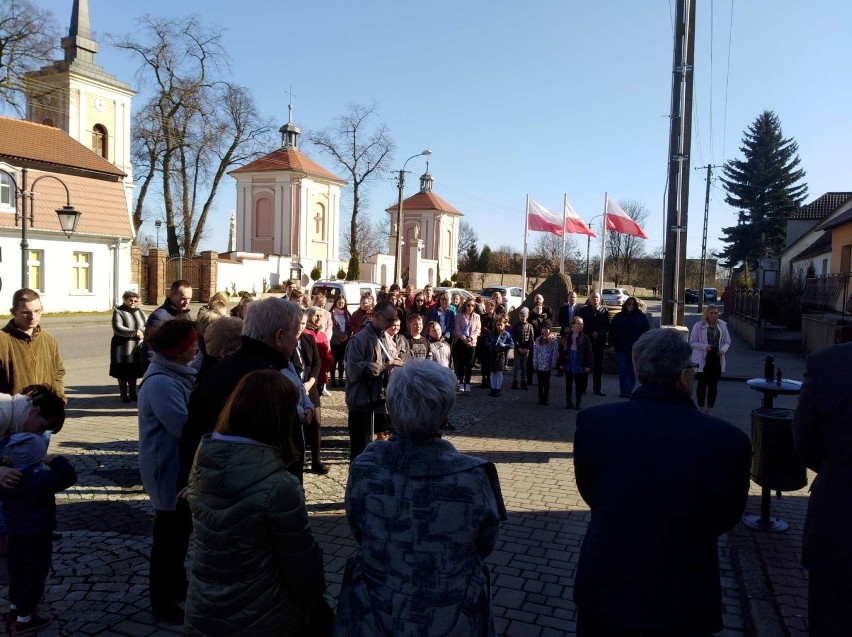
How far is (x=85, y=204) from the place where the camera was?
111 ft

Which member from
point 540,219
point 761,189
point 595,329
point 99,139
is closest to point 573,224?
point 540,219

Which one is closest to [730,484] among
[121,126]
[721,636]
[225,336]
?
[721,636]

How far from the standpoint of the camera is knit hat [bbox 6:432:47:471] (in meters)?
3.68

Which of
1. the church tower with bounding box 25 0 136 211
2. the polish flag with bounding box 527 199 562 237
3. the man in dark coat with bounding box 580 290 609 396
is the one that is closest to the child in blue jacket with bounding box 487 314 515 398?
the man in dark coat with bounding box 580 290 609 396

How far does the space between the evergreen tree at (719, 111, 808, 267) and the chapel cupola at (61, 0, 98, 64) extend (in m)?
52.9

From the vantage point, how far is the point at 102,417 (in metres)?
9.57

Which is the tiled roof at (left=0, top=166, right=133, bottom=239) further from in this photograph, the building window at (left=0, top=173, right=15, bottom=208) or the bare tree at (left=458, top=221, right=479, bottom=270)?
the bare tree at (left=458, top=221, right=479, bottom=270)

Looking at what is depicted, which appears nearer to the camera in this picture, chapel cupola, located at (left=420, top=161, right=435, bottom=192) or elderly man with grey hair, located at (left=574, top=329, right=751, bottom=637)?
A: elderly man with grey hair, located at (left=574, top=329, right=751, bottom=637)

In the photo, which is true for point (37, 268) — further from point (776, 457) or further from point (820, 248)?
point (820, 248)

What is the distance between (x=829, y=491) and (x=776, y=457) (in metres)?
3.19

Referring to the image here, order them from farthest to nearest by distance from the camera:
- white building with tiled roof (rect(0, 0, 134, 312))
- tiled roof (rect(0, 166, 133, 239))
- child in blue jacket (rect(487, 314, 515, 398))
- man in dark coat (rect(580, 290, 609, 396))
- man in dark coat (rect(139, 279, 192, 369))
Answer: tiled roof (rect(0, 166, 133, 239)) → white building with tiled roof (rect(0, 0, 134, 312)) → man in dark coat (rect(580, 290, 609, 396)) → child in blue jacket (rect(487, 314, 515, 398)) → man in dark coat (rect(139, 279, 192, 369))

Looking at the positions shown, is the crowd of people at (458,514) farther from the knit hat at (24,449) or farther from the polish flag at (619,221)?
the polish flag at (619,221)

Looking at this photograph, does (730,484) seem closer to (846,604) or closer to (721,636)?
(846,604)

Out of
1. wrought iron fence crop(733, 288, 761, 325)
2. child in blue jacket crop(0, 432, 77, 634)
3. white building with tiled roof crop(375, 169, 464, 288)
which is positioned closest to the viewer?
child in blue jacket crop(0, 432, 77, 634)
